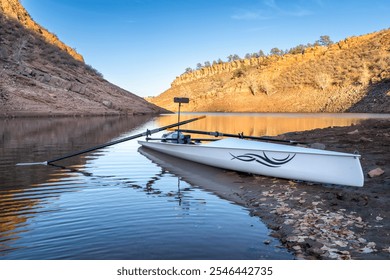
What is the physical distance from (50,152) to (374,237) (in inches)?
523

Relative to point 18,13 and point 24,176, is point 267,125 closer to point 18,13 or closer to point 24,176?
point 24,176

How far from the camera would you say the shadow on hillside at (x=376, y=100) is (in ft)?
213

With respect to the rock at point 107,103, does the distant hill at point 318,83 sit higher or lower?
higher

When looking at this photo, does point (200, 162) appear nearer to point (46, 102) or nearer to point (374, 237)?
point (374, 237)

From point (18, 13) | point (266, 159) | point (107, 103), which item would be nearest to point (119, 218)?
point (266, 159)

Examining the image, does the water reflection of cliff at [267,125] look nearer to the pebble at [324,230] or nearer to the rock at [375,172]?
the rock at [375,172]

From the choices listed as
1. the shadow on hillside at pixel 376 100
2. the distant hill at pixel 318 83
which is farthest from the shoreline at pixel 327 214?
the distant hill at pixel 318 83

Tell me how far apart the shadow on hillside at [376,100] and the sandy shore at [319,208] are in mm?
59766

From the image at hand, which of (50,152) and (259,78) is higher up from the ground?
(259,78)

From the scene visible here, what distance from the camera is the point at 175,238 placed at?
5602mm

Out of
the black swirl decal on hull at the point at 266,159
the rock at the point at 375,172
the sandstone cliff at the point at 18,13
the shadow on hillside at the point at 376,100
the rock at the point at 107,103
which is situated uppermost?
the sandstone cliff at the point at 18,13

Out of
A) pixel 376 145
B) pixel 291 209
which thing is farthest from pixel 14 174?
pixel 376 145

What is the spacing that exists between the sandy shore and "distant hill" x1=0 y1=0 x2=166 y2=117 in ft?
121

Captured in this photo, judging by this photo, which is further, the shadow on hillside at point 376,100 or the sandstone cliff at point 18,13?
the shadow on hillside at point 376,100
